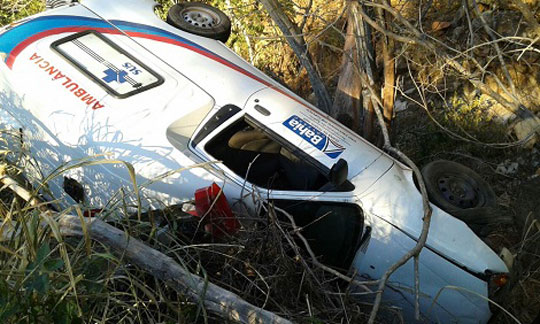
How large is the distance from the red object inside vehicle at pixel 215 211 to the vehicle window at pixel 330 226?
0.34 metres

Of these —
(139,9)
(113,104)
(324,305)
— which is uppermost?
(139,9)

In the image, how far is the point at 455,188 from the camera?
452cm

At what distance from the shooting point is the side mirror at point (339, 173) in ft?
12.3

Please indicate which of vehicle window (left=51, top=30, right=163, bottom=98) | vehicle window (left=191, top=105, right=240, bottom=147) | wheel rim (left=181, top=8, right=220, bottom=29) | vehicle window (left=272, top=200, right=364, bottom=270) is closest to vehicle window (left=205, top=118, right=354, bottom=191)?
vehicle window (left=191, top=105, right=240, bottom=147)

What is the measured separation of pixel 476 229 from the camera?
170 inches

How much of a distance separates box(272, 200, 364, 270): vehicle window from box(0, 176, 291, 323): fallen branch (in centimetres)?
99

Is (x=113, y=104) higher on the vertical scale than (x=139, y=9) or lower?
lower

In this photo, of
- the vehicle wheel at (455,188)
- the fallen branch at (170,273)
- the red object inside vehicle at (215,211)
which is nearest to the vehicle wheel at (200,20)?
the red object inside vehicle at (215,211)

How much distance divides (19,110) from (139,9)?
4.72 ft

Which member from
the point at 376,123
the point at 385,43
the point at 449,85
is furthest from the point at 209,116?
the point at 449,85

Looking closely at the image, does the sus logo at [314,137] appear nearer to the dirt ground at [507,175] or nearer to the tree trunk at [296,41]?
the tree trunk at [296,41]

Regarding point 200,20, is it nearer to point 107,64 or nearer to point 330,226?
point 107,64

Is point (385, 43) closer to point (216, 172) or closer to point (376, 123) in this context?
point (376, 123)

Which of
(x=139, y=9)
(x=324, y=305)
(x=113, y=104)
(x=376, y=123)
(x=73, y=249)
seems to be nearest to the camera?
(x=73, y=249)
